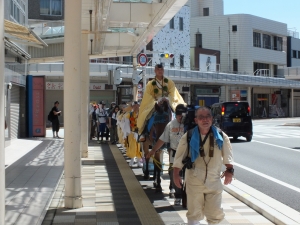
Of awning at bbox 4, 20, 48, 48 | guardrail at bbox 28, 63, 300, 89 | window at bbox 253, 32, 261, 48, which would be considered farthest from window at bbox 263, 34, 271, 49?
awning at bbox 4, 20, 48, 48

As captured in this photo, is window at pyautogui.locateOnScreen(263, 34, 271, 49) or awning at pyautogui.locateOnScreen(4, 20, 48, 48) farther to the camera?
window at pyautogui.locateOnScreen(263, 34, 271, 49)

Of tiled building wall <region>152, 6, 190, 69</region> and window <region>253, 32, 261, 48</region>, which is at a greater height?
window <region>253, 32, 261, 48</region>

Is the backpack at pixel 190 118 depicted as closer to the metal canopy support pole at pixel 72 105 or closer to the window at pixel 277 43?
the metal canopy support pole at pixel 72 105

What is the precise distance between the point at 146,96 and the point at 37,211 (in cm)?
321

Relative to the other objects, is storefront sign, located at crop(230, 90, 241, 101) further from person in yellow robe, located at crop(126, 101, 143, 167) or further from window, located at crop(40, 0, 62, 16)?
person in yellow robe, located at crop(126, 101, 143, 167)

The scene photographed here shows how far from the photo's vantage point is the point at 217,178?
6.04m

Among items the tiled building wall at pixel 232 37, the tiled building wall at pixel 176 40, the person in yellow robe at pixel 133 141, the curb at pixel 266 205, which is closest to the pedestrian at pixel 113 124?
the person in yellow robe at pixel 133 141

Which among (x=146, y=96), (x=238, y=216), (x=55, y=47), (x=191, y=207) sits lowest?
(x=238, y=216)

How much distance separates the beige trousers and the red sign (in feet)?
67.6

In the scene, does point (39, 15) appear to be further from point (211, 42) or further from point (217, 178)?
point (217, 178)

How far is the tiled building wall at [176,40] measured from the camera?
5403cm

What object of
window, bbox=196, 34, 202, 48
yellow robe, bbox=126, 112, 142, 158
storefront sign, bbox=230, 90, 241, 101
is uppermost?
window, bbox=196, 34, 202, 48

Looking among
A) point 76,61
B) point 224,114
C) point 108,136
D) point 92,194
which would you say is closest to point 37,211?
point 92,194

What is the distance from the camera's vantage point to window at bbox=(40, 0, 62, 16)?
→ 5041 cm
